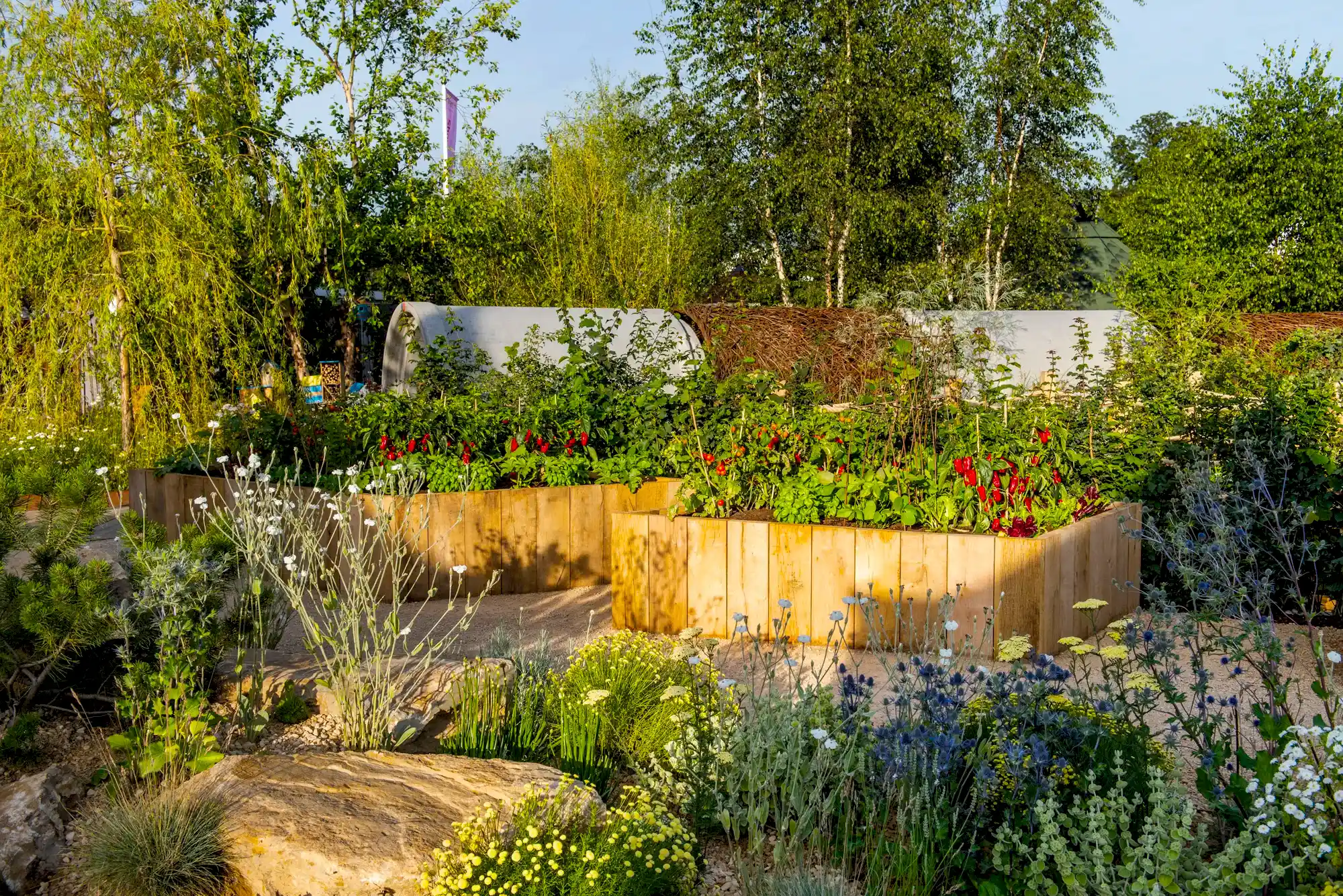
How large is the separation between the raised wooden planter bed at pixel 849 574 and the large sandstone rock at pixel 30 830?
260 centimetres

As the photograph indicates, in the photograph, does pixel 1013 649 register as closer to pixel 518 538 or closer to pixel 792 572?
pixel 792 572

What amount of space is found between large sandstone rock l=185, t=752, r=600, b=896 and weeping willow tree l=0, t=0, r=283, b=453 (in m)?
7.12

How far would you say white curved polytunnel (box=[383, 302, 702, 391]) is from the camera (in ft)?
39.3

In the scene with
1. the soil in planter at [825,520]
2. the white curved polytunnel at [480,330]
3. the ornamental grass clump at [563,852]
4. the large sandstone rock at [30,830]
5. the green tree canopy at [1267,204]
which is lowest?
the large sandstone rock at [30,830]

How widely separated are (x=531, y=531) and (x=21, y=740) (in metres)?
3.16

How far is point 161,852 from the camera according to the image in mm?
2525

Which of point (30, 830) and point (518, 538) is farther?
point (518, 538)

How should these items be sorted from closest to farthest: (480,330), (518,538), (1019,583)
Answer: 1. (1019,583)
2. (518,538)
3. (480,330)

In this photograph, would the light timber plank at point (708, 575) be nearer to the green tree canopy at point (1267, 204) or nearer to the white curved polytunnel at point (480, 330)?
the white curved polytunnel at point (480, 330)

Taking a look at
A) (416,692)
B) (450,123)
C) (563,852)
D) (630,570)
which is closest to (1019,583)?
(630,570)

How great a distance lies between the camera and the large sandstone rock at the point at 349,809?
2.40 meters

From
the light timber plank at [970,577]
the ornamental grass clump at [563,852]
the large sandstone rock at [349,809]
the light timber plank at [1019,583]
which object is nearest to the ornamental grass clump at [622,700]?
the large sandstone rock at [349,809]

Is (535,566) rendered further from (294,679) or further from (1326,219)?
(1326,219)

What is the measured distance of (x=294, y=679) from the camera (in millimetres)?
3818
